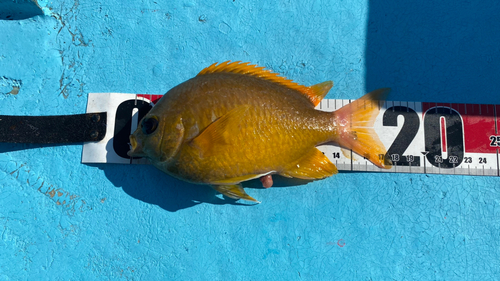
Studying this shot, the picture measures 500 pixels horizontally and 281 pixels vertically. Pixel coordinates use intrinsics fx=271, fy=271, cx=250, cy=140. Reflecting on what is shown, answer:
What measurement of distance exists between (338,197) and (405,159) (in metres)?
0.58

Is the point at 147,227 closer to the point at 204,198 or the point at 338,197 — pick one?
the point at 204,198

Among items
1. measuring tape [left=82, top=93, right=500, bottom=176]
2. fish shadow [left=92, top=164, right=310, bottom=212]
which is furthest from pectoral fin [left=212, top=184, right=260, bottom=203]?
measuring tape [left=82, top=93, right=500, bottom=176]

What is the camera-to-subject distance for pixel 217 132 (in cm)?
162

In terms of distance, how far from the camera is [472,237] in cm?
203

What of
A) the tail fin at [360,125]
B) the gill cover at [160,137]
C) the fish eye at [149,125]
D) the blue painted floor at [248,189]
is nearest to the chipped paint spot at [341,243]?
the blue painted floor at [248,189]

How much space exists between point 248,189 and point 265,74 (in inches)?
33.9

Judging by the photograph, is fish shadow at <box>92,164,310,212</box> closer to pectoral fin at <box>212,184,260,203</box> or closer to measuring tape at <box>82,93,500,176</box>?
measuring tape at <box>82,93,500,176</box>

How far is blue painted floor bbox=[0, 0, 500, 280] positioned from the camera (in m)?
2.01

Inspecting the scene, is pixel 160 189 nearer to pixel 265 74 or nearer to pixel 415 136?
pixel 265 74

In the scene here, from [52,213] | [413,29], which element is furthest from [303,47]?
[52,213]

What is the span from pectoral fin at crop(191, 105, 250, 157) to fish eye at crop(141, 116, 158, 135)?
268mm

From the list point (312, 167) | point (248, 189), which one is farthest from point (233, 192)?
point (312, 167)

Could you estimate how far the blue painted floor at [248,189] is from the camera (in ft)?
6.60

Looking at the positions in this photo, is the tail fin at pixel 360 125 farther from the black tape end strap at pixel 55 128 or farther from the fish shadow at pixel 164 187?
the black tape end strap at pixel 55 128
